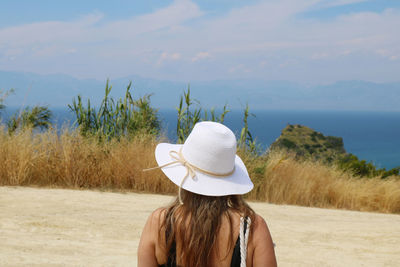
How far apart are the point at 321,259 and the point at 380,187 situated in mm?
4513

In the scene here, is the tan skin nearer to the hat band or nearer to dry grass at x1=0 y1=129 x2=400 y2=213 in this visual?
the hat band

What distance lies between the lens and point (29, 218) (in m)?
6.19

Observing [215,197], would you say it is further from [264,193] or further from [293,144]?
[293,144]

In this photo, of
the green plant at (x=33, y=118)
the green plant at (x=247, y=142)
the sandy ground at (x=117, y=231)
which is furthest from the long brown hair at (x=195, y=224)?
the green plant at (x=33, y=118)

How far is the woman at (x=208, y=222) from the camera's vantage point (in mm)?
1801

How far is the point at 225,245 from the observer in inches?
72.2

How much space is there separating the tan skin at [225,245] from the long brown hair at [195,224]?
0.07 ft

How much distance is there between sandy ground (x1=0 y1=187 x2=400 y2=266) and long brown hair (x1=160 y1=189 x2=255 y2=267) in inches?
128

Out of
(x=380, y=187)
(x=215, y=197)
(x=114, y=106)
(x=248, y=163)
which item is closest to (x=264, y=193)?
(x=248, y=163)

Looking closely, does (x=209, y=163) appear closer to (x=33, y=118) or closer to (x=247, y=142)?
(x=247, y=142)

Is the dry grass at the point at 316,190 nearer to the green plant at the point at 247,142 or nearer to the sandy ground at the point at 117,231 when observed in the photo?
the green plant at the point at 247,142

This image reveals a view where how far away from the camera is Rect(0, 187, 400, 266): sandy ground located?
16.8ft

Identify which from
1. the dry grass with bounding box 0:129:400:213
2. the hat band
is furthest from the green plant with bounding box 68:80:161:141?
the hat band

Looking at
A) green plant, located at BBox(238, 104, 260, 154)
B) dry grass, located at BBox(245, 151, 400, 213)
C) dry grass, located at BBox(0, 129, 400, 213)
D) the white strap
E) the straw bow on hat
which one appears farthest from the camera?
green plant, located at BBox(238, 104, 260, 154)
